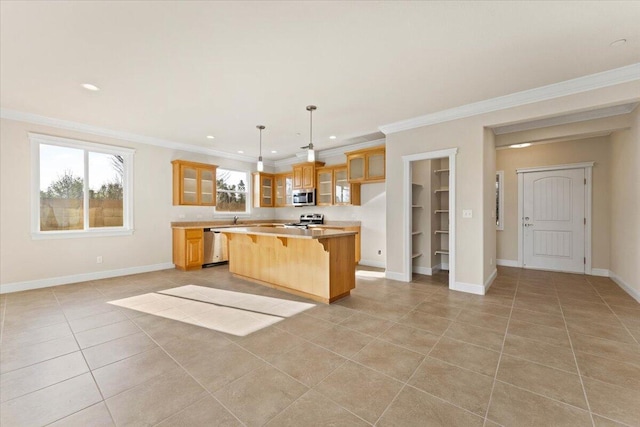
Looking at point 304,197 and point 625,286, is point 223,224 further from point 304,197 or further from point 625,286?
point 625,286

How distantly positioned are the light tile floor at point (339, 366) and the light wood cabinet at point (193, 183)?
112 inches

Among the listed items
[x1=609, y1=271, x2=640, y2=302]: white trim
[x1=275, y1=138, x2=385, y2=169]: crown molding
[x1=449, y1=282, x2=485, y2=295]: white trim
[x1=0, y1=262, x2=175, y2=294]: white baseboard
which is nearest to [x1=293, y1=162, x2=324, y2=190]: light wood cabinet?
[x1=275, y1=138, x2=385, y2=169]: crown molding

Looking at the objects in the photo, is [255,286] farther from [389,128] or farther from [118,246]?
[389,128]

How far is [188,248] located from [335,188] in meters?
3.51

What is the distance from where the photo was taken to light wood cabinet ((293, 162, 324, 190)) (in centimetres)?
688

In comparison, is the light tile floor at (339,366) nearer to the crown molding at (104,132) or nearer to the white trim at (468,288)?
the white trim at (468,288)

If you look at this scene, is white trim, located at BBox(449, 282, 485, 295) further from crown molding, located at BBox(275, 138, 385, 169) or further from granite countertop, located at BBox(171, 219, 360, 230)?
crown molding, located at BBox(275, 138, 385, 169)

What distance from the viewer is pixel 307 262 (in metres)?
3.84

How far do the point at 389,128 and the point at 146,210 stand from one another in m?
5.06

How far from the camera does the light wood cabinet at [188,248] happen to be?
561cm

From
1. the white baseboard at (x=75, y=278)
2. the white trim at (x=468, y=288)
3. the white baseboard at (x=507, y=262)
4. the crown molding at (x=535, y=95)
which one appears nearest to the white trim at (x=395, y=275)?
the white trim at (x=468, y=288)

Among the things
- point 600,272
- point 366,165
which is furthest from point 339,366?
point 600,272

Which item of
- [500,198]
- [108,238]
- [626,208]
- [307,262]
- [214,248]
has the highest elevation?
Answer: [500,198]

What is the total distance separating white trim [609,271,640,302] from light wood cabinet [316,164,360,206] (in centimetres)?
451
